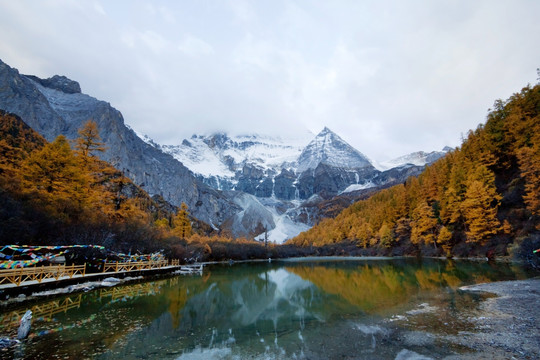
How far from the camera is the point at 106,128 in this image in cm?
12156

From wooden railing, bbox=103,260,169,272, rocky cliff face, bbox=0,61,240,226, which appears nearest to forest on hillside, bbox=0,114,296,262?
wooden railing, bbox=103,260,169,272

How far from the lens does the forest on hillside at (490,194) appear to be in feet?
92.1

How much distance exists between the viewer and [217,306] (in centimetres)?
1581

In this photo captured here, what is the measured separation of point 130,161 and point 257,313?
13172cm

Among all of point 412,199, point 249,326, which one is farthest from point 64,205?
point 412,199

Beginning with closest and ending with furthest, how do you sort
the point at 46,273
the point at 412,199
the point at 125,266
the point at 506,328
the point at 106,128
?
the point at 506,328
the point at 46,273
the point at 125,266
the point at 412,199
the point at 106,128

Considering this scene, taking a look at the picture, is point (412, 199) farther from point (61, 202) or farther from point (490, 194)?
point (61, 202)

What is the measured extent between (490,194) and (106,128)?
134m

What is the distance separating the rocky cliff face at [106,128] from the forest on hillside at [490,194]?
110m

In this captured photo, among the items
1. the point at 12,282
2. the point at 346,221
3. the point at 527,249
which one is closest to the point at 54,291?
the point at 12,282

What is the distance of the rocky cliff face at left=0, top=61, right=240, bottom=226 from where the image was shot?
307 ft

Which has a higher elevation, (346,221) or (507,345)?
(346,221)

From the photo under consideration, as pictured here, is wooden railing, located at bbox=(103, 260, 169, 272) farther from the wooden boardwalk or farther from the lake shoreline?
the lake shoreline

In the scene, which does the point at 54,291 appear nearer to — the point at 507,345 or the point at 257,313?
the point at 257,313
